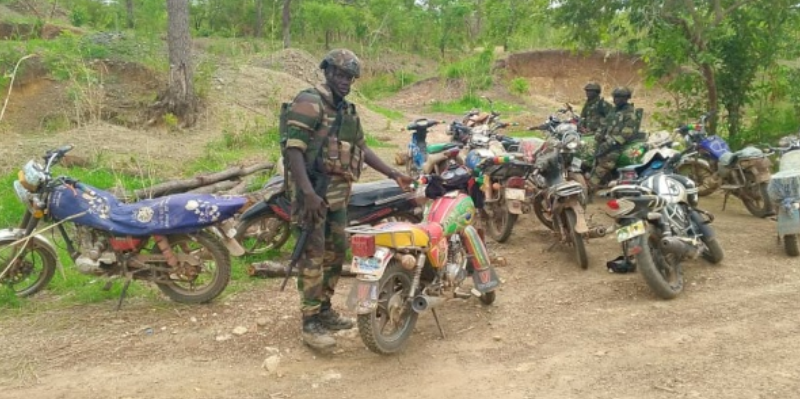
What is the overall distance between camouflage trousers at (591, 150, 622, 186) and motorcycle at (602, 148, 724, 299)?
1.90m

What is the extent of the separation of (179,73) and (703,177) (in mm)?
8514

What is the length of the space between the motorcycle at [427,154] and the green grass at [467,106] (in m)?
13.4

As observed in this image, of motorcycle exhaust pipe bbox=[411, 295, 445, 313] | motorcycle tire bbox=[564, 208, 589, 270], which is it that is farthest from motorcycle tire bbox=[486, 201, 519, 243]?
motorcycle exhaust pipe bbox=[411, 295, 445, 313]

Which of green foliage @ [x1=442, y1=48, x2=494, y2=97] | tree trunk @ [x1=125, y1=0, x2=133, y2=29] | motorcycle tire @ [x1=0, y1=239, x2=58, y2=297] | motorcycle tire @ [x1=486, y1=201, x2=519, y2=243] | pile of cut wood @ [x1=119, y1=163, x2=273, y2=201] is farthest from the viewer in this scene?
tree trunk @ [x1=125, y1=0, x2=133, y2=29]

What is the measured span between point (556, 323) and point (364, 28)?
102ft

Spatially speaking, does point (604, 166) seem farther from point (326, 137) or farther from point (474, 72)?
point (474, 72)

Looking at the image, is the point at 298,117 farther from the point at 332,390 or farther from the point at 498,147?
the point at 498,147

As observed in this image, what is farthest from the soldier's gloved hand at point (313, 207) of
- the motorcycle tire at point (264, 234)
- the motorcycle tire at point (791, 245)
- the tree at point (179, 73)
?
the tree at point (179, 73)

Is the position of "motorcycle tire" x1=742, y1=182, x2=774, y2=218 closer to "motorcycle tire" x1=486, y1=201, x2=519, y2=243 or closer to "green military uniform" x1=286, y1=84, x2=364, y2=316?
"motorcycle tire" x1=486, y1=201, x2=519, y2=243

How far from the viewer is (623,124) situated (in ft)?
25.7

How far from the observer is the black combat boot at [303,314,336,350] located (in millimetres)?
4309

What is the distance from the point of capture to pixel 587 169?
28.0ft

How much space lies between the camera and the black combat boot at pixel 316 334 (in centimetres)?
431

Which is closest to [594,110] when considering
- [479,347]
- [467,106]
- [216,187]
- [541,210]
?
[541,210]
